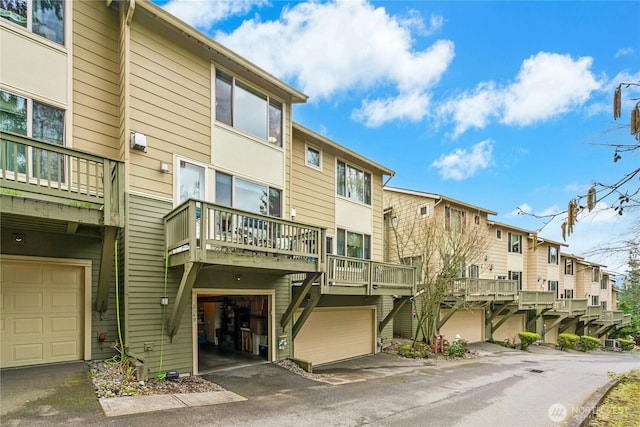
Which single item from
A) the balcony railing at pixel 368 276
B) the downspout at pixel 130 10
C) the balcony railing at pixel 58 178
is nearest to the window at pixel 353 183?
the balcony railing at pixel 368 276

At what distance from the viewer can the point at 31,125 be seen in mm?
6770

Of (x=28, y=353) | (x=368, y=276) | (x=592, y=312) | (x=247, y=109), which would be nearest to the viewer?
(x=28, y=353)

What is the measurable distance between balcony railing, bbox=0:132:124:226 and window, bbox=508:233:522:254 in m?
25.8

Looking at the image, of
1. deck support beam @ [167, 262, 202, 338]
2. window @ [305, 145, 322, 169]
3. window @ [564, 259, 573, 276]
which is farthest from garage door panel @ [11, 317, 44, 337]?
window @ [564, 259, 573, 276]

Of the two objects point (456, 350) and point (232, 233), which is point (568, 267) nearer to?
point (456, 350)

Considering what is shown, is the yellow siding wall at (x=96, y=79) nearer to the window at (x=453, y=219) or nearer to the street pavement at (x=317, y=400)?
the street pavement at (x=317, y=400)

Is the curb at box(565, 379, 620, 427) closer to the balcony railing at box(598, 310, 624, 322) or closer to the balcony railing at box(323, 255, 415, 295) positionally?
the balcony railing at box(323, 255, 415, 295)

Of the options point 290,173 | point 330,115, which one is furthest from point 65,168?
point 330,115

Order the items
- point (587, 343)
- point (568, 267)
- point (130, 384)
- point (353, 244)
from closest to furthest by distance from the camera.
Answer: point (130, 384) < point (353, 244) < point (587, 343) < point (568, 267)

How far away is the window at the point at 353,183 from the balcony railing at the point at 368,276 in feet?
11.3

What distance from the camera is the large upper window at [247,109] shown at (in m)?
9.70

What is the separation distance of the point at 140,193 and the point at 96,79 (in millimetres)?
2632

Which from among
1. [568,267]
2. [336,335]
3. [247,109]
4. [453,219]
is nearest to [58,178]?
[247,109]

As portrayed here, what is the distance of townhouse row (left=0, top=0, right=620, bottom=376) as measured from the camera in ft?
21.4
